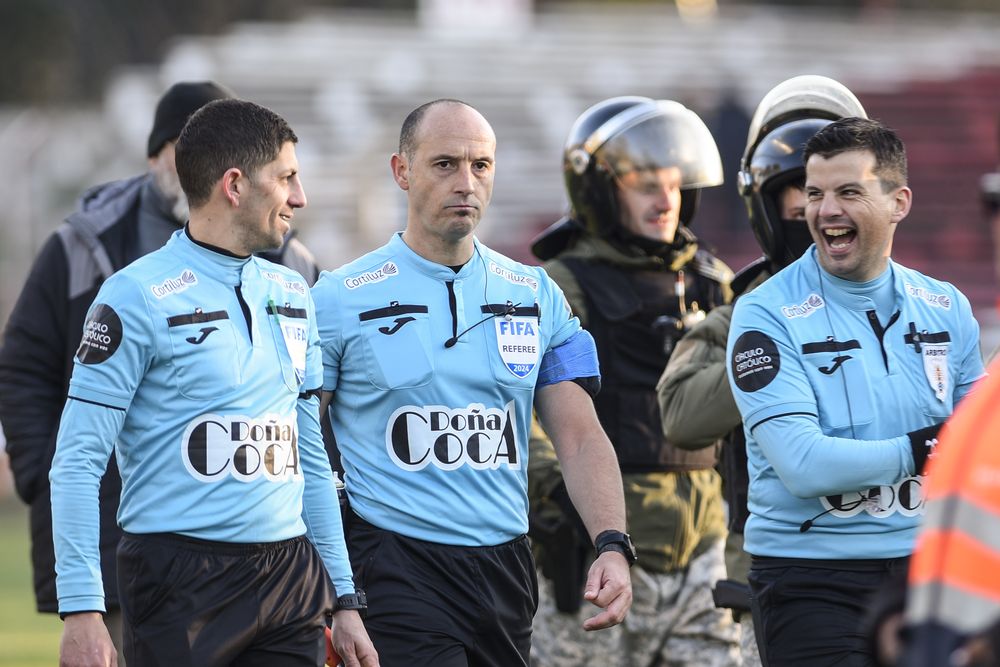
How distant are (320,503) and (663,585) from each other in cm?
214

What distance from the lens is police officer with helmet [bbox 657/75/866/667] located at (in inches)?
219

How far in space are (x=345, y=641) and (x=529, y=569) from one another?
2.28ft

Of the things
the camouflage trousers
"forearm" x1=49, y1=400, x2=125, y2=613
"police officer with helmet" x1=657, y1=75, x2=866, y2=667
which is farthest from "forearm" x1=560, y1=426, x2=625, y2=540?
the camouflage trousers

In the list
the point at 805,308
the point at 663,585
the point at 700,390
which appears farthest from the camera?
the point at 663,585

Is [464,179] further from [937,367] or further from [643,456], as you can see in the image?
[643,456]

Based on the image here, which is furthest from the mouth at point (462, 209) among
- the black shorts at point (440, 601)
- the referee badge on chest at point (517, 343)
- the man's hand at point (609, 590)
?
the man's hand at point (609, 590)

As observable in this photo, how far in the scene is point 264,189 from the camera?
4.61 metres

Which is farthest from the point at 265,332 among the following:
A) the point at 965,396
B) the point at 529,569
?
the point at 965,396

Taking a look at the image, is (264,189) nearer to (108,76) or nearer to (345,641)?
(345,641)

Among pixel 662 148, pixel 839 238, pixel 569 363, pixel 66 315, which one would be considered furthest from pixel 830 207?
pixel 66 315

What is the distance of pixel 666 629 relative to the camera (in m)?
6.46

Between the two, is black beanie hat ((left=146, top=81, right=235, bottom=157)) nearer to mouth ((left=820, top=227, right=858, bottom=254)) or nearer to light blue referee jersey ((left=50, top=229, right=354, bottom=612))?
light blue referee jersey ((left=50, top=229, right=354, bottom=612))

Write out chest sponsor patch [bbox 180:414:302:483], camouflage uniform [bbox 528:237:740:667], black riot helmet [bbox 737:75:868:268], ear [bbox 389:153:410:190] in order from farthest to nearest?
camouflage uniform [bbox 528:237:740:667] < black riot helmet [bbox 737:75:868:268] < ear [bbox 389:153:410:190] < chest sponsor patch [bbox 180:414:302:483]

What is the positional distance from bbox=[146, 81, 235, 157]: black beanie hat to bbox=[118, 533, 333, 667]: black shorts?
2255 millimetres
